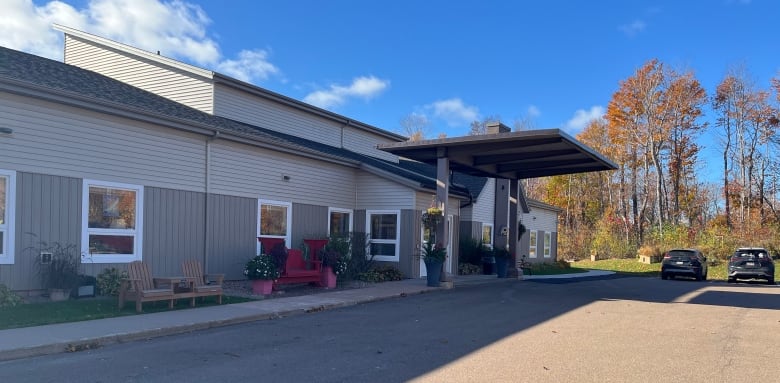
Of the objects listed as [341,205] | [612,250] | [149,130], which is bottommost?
[612,250]

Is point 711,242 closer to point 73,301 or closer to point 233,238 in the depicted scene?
point 233,238

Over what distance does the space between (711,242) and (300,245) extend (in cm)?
2624

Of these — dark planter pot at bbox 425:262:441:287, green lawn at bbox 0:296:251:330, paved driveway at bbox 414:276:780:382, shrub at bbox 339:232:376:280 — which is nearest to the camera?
paved driveway at bbox 414:276:780:382

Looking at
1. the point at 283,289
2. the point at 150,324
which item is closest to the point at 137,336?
the point at 150,324

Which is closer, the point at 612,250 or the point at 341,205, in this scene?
the point at 341,205

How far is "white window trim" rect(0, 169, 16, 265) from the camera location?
10570mm

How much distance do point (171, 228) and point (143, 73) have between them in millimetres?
8402

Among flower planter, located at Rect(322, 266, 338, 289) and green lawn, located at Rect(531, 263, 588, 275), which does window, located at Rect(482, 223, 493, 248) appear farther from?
flower planter, located at Rect(322, 266, 338, 289)

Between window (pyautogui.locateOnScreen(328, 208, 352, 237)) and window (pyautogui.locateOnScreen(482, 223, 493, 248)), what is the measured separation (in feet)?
25.7

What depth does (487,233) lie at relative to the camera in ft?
85.5

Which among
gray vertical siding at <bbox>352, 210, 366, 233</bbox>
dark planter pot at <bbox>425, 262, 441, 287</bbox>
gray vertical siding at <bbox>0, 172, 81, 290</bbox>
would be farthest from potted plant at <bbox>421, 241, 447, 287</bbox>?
gray vertical siding at <bbox>0, 172, 81, 290</bbox>

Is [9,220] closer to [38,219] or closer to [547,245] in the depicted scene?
[38,219]

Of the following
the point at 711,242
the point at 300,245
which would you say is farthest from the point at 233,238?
the point at 711,242

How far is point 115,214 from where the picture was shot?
12.6 metres
